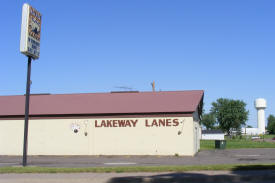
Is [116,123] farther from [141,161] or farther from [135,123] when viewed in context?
[141,161]

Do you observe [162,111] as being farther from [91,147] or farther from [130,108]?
[91,147]

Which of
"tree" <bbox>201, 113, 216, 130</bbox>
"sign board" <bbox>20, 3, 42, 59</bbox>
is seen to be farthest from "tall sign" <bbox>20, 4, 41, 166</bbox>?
"tree" <bbox>201, 113, 216, 130</bbox>

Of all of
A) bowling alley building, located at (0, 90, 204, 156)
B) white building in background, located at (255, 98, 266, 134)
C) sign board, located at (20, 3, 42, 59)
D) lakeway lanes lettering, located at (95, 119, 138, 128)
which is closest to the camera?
sign board, located at (20, 3, 42, 59)

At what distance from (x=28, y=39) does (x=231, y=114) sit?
79.1 m

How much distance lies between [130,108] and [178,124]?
4.11m

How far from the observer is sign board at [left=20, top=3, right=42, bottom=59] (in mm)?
17500

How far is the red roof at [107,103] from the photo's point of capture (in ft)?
88.3

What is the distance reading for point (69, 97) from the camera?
31.1m

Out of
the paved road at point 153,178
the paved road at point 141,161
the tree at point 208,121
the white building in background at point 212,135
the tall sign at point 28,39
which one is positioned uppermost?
the tall sign at point 28,39

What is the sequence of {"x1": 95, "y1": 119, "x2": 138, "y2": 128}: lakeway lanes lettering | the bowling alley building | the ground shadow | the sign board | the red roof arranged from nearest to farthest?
the ground shadow → the sign board → the bowling alley building → {"x1": 95, "y1": 119, "x2": 138, "y2": 128}: lakeway lanes lettering → the red roof

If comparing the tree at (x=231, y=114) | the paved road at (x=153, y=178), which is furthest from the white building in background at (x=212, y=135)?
the paved road at (x=153, y=178)

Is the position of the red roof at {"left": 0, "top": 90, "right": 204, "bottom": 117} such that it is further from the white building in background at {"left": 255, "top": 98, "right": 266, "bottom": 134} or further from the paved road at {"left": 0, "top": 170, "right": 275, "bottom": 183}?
the white building in background at {"left": 255, "top": 98, "right": 266, "bottom": 134}

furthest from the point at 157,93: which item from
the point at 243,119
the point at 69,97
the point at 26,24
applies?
the point at 243,119

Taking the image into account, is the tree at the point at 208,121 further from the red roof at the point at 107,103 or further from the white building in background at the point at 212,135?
the red roof at the point at 107,103
